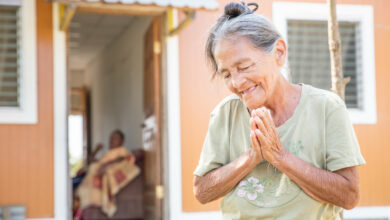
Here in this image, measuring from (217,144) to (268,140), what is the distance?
0.22 meters

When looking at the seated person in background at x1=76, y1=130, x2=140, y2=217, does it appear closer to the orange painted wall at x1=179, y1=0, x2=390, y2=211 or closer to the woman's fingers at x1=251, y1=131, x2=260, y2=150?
the orange painted wall at x1=179, y1=0, x2=390, y2=211

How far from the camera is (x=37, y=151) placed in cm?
608

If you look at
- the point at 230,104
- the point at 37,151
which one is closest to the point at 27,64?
the point at 37,151

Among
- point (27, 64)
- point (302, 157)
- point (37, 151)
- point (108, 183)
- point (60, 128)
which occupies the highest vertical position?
point (27, 64)

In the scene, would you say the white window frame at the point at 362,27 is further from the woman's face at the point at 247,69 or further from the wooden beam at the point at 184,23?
the woman's face at the point at 247,69

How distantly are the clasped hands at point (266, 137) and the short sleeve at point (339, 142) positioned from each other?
0.13 m

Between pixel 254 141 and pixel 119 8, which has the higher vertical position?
pixel 119 8

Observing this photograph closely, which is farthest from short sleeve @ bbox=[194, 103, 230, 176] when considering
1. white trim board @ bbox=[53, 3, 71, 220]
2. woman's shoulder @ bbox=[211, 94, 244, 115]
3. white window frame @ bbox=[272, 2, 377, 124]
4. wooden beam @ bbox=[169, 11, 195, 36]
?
white window frame @ bbox=[272, 2, 377, 124]

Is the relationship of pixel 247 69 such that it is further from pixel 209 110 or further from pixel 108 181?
pixel 108 181

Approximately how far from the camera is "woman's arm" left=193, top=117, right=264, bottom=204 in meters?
1.48

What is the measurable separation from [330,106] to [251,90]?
212 millimetres

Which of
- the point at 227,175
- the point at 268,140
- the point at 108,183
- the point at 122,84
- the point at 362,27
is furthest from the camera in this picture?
the point at 122,84

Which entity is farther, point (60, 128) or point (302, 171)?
point (60, 128)

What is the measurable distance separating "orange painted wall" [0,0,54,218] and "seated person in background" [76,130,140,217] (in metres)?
1.72
